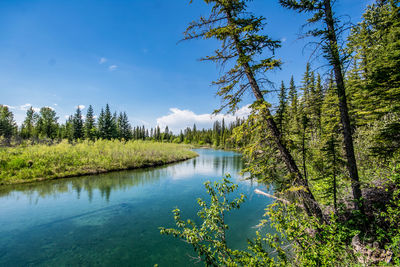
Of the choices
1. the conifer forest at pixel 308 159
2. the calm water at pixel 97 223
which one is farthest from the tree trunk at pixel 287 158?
the calm water at pixel 97 223

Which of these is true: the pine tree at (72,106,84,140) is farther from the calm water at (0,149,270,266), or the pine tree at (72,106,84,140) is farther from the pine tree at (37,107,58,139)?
the calm water at (0,149,270,266)

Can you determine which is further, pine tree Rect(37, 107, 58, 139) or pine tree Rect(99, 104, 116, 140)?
pine tree Rect(37, 107, 58, 139)

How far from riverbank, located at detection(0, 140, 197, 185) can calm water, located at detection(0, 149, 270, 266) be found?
5.49 feet

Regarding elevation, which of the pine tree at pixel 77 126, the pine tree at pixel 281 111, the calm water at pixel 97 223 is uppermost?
the pine tree at pixel 77 126

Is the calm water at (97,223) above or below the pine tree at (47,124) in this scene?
below

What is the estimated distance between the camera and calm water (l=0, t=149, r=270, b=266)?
16.9 ft

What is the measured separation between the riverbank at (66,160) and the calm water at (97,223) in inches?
65.9

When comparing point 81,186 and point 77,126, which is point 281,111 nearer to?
point 81,186

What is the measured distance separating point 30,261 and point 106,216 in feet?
9.90

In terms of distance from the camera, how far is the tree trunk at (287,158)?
4.27 metres

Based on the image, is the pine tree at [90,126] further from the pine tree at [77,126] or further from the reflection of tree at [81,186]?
the reflection of tree at [81,186]

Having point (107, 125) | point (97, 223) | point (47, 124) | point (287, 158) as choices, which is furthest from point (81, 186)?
point (47, 124)

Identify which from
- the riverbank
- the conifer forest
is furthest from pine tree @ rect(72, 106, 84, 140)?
the conifer forest

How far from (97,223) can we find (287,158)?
8469 mm
